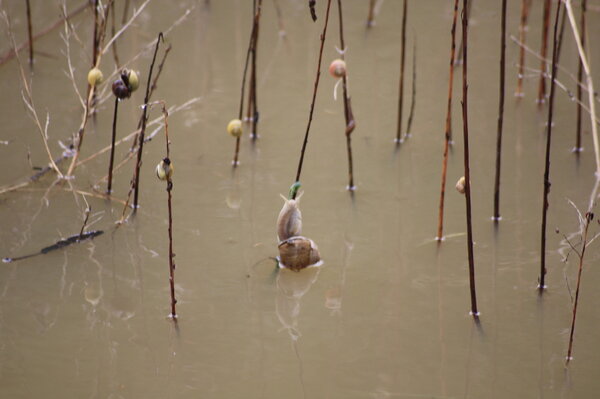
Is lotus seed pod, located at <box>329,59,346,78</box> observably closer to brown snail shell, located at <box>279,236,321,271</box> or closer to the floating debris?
brown snail shell, located at <box>279,236,321,271</box>

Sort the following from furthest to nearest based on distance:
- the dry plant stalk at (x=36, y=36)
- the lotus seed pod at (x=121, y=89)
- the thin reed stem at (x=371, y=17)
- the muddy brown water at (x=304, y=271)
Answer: the thin reed stem at (x=371, y=17), the dry plant stalk at (x=36, y=36), the lotus seed pod at (x=121, y=89), the muddy brown water at (x=304, y=271)

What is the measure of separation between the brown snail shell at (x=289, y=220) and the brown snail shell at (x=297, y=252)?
0.05 feet

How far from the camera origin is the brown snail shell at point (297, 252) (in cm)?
169

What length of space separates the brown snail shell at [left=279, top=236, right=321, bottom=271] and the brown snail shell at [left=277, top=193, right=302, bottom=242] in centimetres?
1

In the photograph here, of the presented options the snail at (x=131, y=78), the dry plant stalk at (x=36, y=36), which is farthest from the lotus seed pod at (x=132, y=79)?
the dry plant stalk at (x=36, y=36)

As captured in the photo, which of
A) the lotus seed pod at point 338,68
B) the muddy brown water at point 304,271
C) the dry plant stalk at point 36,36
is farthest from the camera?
the dry plant stalk at point 36,36

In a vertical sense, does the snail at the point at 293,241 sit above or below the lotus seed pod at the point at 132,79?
below

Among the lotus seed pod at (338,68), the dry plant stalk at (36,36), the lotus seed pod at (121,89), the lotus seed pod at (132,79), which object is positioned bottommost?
the lotus seed pod at (121,89)

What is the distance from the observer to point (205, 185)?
207 cm

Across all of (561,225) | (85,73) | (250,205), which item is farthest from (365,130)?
(85,73)

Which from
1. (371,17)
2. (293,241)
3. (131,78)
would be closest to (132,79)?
(131,78)

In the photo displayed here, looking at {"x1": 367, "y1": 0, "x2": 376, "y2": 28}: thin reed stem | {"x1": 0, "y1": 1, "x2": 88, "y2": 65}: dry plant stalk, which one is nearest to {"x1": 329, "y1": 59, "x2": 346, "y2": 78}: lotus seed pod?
{"x1": 0, "y1": 1, "x2": 88, "y2": 65}: dry plant stalk

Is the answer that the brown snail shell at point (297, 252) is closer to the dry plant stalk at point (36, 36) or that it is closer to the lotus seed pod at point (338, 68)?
the lotus seed pod at point (338, 68)

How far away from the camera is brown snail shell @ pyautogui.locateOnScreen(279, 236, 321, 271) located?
5.55 ft
